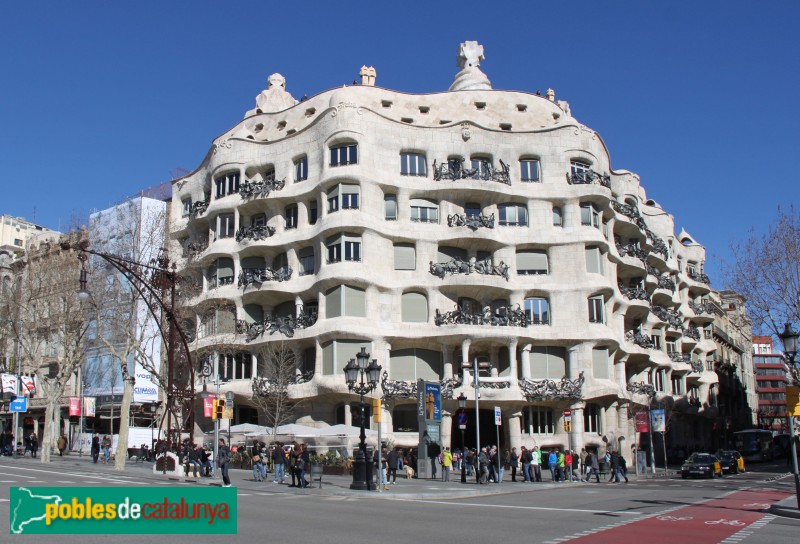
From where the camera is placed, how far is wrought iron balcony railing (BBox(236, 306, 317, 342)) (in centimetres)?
4706

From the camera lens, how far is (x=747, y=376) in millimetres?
108062

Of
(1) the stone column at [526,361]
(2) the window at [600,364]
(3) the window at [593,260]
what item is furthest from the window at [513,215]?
(2) the window at [600,364]

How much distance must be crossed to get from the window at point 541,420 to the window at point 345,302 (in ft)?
40.8

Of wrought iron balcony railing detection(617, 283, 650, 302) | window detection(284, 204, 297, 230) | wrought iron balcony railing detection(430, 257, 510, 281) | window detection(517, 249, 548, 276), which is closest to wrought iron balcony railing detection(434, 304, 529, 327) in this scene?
wrought iron balcony railing detection(430, 257, 510, 281)

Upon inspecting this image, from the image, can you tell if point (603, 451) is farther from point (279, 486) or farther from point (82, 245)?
point (82, 245)

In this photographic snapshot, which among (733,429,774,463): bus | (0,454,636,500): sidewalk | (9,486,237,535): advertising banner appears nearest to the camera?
(9,486,237,535): advertising banner

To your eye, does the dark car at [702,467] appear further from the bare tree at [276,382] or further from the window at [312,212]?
the window at [312,212]

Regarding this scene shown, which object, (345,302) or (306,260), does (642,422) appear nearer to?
(345,302)

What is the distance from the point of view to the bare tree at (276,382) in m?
45.8

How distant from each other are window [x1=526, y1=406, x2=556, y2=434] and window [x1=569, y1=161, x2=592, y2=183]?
49.0 ft

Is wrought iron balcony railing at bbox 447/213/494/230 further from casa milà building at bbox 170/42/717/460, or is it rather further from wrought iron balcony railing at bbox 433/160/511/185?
wrought iron balcony railing at bbox 433/160/511/185

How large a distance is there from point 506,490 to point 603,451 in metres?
21.7

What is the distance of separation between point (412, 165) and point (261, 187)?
9.84 m

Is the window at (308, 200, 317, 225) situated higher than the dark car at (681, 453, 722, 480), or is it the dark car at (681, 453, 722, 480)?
the window at (308, 200, 317, 225)
